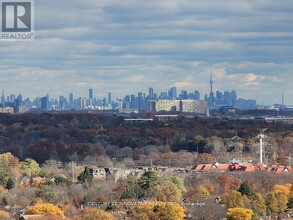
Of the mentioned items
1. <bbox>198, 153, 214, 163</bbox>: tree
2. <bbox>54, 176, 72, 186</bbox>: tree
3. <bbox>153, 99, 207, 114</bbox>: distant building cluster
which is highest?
<bbox>153, 99, 207, 114</bbox>: distant building cluster

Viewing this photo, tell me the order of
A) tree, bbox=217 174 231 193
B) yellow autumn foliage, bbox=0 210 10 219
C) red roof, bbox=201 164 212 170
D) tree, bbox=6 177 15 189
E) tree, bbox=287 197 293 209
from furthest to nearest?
red roof, bbox=201 164 212 170, tree, bbox=6 177 15 189, tree, bbox=217 174 231 193, tree, bbox=287 197 293 209, yellow autumn foliage, bbox=0 210 10 219

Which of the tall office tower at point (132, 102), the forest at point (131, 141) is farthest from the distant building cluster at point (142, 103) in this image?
the forest at point (131, 141)

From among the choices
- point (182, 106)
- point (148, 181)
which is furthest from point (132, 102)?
point (148, 181)

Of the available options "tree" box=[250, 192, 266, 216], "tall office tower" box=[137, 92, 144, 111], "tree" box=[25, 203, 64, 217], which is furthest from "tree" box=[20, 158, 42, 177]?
"tall office tower" box=[137, 92, 144, 111]

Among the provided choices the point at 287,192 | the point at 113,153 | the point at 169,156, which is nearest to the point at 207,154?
the point at 169,156

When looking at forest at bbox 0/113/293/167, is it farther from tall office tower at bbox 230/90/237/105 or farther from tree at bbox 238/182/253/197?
tall office tower at bbox 230/90/237/105

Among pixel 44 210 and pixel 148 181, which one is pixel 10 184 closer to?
pixel 148 181

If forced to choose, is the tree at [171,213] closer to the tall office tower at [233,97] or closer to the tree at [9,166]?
the tree at [9,166]

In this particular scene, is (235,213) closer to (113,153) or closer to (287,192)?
(287,192)
